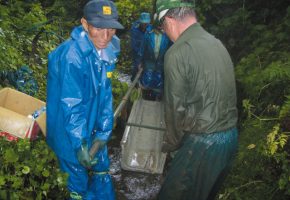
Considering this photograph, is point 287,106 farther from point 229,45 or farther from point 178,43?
point 229,45

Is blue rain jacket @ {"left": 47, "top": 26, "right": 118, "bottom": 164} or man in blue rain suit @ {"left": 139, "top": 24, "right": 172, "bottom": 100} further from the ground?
blue rain jacket @ {"left": 47, "top": 26, "right": 118, "bottom": 164}

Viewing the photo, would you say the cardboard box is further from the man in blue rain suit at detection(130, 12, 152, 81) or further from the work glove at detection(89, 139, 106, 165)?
the man in blue rain suit at detection(130, 12, 152, 81)

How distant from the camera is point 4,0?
30.0ft

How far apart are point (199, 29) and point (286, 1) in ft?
15.0

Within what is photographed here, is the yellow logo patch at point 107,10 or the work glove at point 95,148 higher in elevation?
the yellow logo patch at point 107,10

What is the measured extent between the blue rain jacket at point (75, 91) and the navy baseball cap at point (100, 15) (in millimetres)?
148

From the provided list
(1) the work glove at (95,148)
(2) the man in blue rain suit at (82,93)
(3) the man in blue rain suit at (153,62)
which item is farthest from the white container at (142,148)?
(2) the man in blue rain suit at (82,93)

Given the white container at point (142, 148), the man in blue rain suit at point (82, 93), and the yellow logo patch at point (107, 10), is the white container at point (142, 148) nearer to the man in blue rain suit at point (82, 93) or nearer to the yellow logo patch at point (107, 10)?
the man in blue rain suit at point (82, 93)

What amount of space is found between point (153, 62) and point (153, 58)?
0.09 m

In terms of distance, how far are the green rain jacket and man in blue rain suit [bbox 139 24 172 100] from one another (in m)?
3.78

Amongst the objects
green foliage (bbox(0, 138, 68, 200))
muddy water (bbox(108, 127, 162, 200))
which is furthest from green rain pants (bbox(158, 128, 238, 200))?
muddy water (bbox(108, 127, 162, 200))

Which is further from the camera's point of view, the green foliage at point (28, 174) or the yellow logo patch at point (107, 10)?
the yellow logo patch at point (107, 10)

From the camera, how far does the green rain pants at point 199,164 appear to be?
2.92 m

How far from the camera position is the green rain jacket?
8.94 feet
